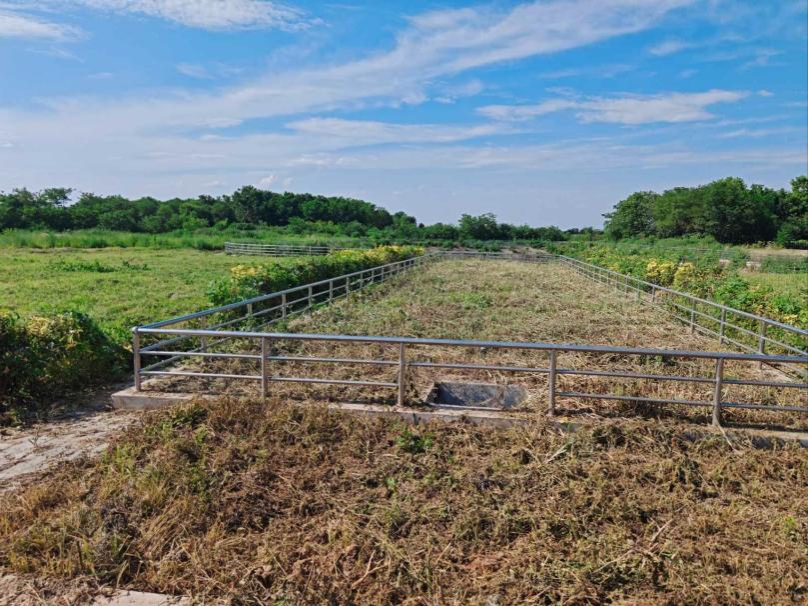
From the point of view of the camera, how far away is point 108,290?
63.1 ft

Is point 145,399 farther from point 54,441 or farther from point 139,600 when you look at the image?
point 139,600

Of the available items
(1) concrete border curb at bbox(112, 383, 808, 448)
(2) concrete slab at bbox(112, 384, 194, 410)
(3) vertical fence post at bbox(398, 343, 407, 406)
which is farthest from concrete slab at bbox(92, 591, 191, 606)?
(3) vertical fence post at bbox(398, 343, 407, 406)

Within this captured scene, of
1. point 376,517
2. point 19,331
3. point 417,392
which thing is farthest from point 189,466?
point 19,331

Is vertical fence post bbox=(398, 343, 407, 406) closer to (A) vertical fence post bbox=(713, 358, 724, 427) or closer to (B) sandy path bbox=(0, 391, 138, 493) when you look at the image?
(B) sandy path bbox=(0, 391, 138, 493)

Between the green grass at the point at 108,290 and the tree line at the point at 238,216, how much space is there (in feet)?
121

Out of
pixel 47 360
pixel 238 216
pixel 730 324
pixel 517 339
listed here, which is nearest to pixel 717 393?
pixel 517 339

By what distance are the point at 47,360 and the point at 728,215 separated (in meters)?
73.9

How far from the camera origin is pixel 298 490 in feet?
15.5

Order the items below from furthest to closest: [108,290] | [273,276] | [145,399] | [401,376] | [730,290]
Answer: [108,290] < [273,276] < [730,290] < [145,399] < [401,376]

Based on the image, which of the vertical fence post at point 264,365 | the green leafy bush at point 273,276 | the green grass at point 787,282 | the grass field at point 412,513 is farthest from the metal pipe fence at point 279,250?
the grass field at point 412,513

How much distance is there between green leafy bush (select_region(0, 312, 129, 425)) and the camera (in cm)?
711

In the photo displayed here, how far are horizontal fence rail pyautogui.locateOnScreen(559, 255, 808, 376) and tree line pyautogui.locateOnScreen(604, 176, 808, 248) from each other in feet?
183

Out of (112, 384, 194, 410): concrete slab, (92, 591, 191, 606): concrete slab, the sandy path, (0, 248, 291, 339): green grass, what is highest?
(0, 248, 291, 339): green grass

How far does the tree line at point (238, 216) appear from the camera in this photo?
225 ft
